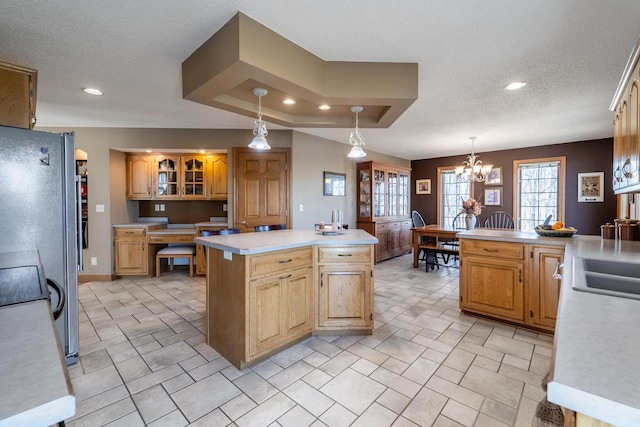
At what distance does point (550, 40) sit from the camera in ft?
6.61

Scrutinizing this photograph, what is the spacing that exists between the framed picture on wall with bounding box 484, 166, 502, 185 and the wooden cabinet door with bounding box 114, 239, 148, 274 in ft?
22.6

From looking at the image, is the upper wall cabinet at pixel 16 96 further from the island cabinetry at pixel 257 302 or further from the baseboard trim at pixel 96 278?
the baseboard trim at pixel 96 278

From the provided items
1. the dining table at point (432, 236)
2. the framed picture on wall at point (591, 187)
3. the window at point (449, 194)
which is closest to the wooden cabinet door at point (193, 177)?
the dining table at point (432, 236)

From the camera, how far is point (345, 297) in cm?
251

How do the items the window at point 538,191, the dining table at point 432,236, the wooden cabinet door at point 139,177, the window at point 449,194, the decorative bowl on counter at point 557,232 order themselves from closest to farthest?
1. the decorative bowl on counter at point 557,232
2. the dining table at point 432,236
3. the wooden cabinet door at point 139,177
4. the window at point 538,191
5. the window at point 449,194

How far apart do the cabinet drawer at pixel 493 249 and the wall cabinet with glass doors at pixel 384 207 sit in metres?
2.56

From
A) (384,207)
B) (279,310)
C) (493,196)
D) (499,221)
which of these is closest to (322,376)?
(279,310)

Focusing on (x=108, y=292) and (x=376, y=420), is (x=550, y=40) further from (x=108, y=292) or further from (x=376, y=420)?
(x=108, y=292)

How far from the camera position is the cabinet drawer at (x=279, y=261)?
6.66ft

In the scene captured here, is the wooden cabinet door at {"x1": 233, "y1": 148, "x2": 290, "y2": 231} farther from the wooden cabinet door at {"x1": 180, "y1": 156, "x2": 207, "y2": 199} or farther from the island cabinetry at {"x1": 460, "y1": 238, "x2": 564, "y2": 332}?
the island cabinetry at {"x1": 460, "y1": 238, "x2": 564, "y2": 332}

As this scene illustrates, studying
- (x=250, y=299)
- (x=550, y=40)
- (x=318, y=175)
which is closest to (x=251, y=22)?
(x=250, y=299)

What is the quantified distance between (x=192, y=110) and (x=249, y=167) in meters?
1.17

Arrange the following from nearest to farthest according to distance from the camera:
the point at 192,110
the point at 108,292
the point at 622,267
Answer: the point at 622,267 → the point at 192,110 → the point at 108,292

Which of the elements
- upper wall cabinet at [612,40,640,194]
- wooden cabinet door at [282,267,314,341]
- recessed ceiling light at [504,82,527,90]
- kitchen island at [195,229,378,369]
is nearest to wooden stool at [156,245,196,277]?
kitchen island at [195,229,378,369]
